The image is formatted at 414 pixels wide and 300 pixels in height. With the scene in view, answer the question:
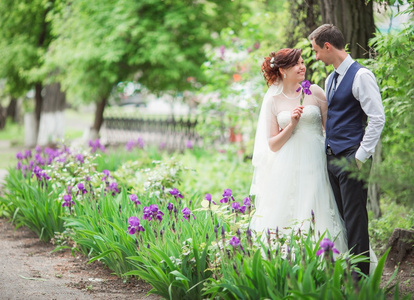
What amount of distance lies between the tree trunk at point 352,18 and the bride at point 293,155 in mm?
1460

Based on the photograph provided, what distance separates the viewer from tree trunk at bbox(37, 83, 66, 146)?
1656cm

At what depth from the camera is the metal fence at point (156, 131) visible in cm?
1418

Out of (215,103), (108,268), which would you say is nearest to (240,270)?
(108,268)

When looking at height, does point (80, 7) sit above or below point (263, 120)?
above

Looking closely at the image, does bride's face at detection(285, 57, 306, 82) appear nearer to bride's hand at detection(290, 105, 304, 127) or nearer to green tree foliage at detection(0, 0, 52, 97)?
bride's hand at detection(290, 105, 304, 127)

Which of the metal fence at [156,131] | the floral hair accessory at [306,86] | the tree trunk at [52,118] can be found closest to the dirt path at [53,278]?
the floral hair accessory at [306,86]

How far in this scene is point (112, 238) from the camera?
14.9 feet

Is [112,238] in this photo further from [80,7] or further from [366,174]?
[80,7]

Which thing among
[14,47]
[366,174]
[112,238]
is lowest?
[112,238]

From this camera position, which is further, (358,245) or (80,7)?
(80,7)

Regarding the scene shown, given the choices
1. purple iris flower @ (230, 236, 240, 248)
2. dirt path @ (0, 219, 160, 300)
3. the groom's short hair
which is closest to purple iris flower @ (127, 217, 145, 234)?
dirt path @ (0, 219, 160, 300)

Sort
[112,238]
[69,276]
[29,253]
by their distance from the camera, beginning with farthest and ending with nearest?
[29,253], [69,276], [112,238]

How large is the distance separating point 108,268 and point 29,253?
115 centimetres

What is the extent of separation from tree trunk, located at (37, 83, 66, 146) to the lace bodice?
13.0 m
